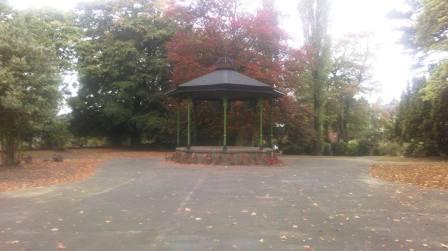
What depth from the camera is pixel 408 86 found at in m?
24.6

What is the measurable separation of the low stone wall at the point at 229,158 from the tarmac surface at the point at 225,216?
5.04 m

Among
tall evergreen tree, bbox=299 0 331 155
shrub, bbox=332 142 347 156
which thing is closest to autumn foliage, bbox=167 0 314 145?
tall evergreen tree, bbox=299 0 331 155

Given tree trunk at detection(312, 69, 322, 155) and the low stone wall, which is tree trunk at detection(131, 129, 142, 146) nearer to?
tree trunk at detection(312, 69, 322, 155)

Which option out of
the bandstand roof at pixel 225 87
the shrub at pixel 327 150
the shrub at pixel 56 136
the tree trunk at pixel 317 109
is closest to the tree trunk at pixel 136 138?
the shrub at pixel 56 136

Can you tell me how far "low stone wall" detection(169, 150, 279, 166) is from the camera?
17.0 meters

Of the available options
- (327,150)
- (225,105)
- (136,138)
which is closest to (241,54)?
(225,105)

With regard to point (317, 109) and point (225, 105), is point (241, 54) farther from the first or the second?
point (317, 109)

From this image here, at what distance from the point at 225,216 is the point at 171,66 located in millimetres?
21002

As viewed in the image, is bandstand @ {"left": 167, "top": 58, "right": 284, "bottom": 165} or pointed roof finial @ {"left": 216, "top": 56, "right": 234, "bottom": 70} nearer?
bandstand @ {"left": 167, "top": 58, "right": 284, "bottom": 165}

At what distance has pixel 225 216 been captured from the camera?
7.18 meters

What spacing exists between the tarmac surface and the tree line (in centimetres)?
801

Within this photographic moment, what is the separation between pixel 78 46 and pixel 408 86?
19.4 m

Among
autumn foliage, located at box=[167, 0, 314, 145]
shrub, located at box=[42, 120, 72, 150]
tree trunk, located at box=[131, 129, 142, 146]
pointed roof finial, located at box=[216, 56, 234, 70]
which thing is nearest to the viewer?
pointed roof finial, located at box=[216, 56, 234, 70]

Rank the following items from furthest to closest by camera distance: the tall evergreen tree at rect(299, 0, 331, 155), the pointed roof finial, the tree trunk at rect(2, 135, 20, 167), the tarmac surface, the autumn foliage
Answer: the tall evergreen tree at rect(299, 0, 331, 155), the autumn foliage, the pointed roof finial, the tree trunk at rect(2, 135, 20, 167), the tarmac surface
